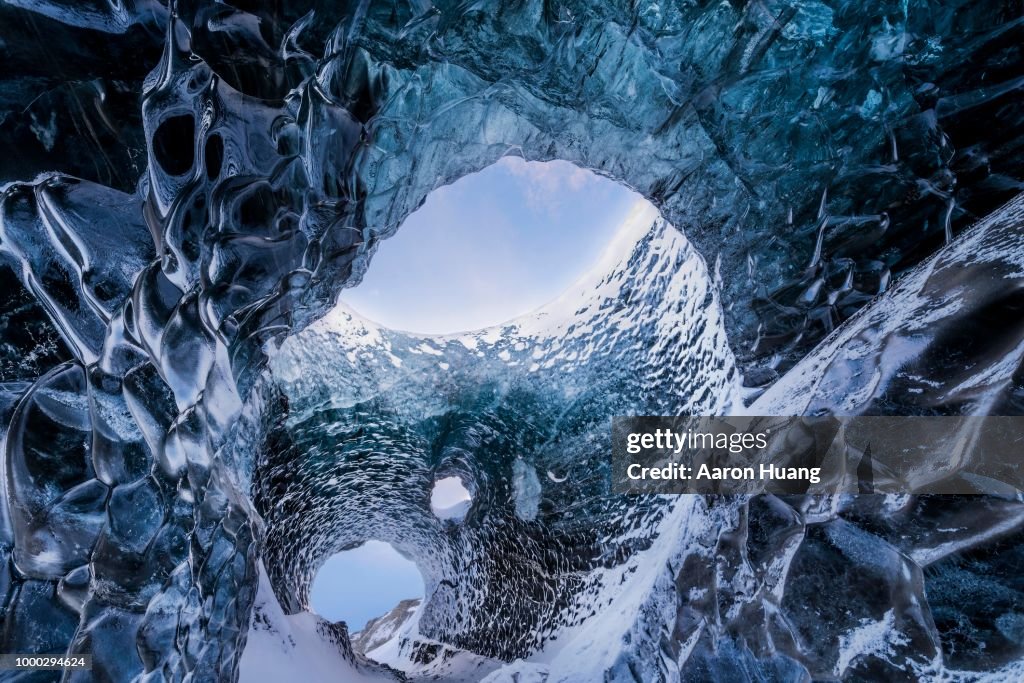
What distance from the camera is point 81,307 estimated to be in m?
1.06

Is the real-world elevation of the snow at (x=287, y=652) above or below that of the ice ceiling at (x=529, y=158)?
below

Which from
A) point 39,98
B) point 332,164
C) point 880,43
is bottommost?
point 39,98

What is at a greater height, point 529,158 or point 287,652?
point 529,158

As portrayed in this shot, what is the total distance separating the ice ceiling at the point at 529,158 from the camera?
103cm

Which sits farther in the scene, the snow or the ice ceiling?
the snow

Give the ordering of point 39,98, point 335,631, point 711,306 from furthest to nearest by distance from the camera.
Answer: point 335,631 → point 711,306 → point 39,98

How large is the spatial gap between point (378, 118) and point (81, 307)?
869mm

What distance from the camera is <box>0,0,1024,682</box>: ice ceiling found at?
1.03m

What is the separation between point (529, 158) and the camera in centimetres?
208

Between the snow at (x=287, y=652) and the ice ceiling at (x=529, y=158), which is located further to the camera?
the snow at (x=287, y=652)

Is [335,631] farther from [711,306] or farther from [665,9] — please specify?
[665,9]

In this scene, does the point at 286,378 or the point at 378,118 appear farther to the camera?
the point at 286,378

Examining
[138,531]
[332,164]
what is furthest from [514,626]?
[332,164]

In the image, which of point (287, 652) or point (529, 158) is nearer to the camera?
point (529, 158)
